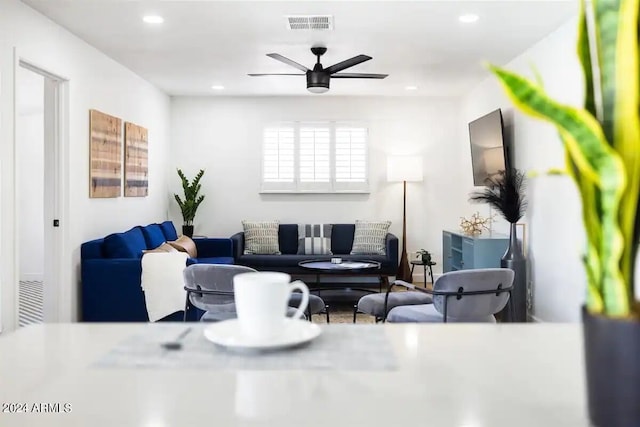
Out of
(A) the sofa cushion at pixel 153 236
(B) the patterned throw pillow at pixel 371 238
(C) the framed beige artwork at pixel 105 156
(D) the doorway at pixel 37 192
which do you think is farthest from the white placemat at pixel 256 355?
(B) the patterned throw pillow at pixel 371 238

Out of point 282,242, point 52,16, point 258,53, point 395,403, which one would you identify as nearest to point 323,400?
point 395,403

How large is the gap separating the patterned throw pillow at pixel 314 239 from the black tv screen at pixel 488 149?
2.02m

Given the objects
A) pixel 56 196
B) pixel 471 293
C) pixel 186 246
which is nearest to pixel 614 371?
pixel 471 293

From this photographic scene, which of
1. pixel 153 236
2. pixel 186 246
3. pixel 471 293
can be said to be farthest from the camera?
pixel 186 246

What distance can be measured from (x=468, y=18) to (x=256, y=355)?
3.92 m

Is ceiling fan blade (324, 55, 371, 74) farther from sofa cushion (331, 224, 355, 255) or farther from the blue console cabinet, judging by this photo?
sofa cushion (331, 224, 355, 255)

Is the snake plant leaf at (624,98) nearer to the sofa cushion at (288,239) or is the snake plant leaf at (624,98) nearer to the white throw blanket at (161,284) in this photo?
the white throw blanket at (161,284)

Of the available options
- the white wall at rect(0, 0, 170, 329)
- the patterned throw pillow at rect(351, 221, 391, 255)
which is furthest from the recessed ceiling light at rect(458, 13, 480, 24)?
the patterned throw pillow at rect(351, 221, 391, 255)

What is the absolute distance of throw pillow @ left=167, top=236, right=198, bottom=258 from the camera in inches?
231

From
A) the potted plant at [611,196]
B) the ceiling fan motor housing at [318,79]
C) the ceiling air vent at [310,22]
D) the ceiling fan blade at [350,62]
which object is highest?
the ceiling air vent at [310,22]

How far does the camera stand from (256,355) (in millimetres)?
948

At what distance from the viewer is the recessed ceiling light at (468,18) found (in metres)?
4.22

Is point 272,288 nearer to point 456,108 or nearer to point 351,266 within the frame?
point 351,266

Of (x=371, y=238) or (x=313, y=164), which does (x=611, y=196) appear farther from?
(x=313, y=164)
